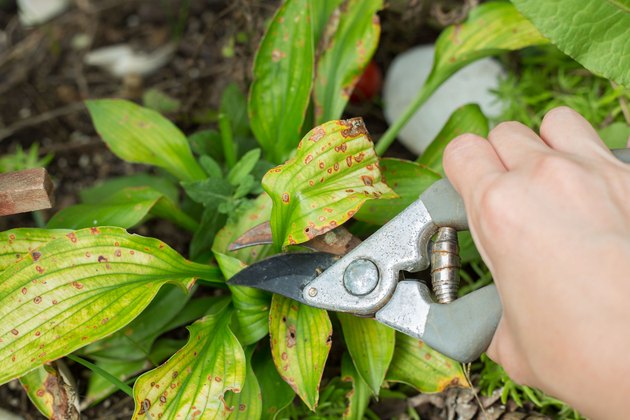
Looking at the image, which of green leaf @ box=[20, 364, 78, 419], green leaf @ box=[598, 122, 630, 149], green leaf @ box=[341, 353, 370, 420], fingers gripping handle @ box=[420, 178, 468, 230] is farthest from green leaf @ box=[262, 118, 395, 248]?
green leaf @ box=[598, 122, 630, 149]

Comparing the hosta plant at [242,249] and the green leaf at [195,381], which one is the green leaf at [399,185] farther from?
the green leaf at [195,381]

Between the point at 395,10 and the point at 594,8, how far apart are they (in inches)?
20.4

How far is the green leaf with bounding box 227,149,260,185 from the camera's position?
51.4 inches

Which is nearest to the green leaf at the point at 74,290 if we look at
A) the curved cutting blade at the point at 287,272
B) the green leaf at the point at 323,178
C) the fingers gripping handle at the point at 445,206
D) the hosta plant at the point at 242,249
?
the hosta plant at the point at 242,249

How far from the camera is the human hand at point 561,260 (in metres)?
0.74

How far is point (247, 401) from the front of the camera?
46.4 inches

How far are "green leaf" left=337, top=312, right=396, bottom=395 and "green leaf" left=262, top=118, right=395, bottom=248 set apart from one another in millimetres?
229

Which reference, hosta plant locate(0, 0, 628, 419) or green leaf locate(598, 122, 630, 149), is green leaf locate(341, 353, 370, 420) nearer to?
hosta plant locate(0, 0, 628, 419)

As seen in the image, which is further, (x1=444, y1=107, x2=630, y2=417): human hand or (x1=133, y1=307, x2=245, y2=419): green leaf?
(x1=133, y1=307, x2=245, y2=419): green leaf

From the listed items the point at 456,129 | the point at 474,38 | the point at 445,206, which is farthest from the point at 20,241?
the point at 474,38

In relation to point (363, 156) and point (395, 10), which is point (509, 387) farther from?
point (395, 10)

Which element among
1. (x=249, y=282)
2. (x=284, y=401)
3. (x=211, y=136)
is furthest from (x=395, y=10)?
(x=284, y=401)

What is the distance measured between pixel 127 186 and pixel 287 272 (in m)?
0.61

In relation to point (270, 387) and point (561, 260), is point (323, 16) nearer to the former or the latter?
point (270, 387)
